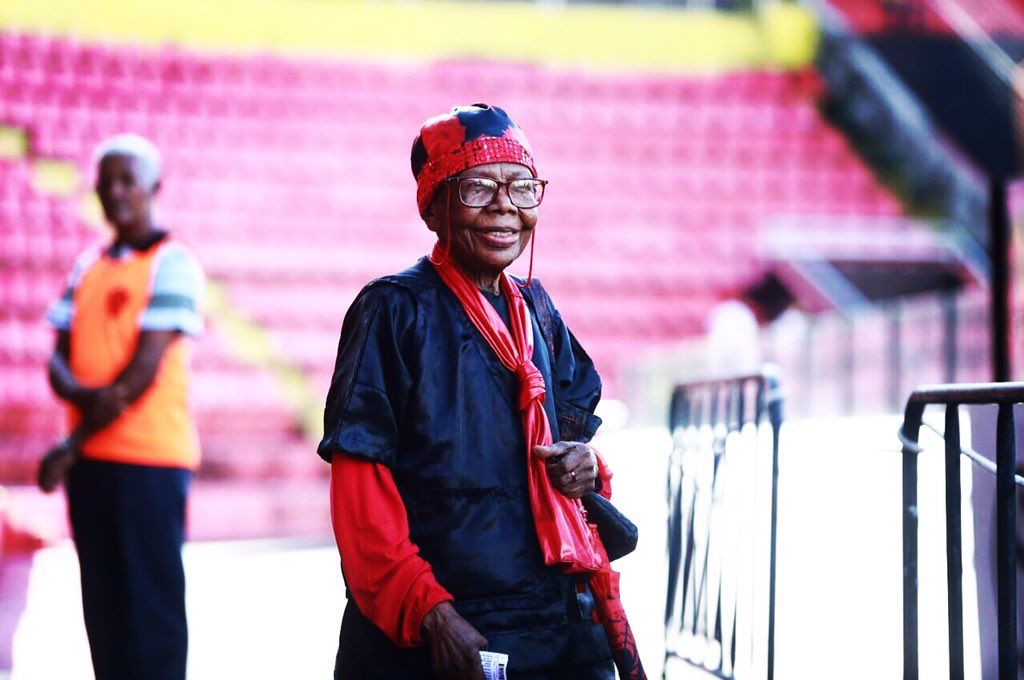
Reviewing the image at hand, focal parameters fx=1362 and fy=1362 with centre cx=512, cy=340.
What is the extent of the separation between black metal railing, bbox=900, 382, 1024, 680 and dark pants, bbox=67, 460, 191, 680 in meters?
1.50

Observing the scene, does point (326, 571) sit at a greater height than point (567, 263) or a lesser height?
lesser

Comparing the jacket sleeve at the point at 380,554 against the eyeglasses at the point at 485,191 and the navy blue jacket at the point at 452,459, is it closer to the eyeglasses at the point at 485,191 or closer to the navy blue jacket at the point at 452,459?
the navy blue jacket at the point at 452,459

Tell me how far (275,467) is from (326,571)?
243 centimetres

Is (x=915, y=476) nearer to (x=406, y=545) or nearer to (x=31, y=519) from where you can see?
(x=406, y=545)

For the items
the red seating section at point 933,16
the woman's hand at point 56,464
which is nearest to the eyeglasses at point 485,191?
the woman's hand at point 56,464

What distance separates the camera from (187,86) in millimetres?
10273

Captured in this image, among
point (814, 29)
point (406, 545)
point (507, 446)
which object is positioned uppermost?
point (814, 29)

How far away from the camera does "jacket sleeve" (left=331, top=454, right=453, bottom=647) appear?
1.65 m

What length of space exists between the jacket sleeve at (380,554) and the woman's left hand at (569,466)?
0.20 meters

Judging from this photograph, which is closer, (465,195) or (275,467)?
(465,195)

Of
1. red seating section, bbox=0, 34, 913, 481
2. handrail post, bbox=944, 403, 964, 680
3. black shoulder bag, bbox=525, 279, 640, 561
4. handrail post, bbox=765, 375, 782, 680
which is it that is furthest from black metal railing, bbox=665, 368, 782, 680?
red seating section, bbox=0, 34, 913, 481

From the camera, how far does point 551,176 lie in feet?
35.0

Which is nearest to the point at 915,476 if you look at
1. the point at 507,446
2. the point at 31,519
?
the point at 507,446

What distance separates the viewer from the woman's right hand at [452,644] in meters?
1.64
